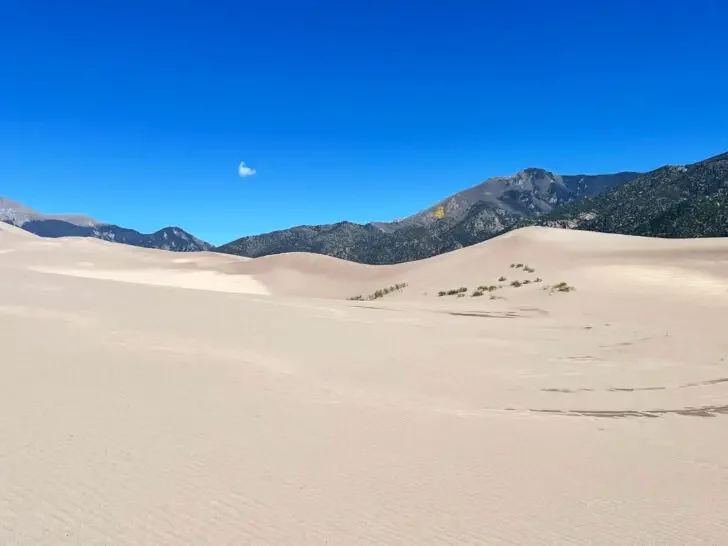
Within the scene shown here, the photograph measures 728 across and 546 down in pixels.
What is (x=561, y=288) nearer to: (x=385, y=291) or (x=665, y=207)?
(x=385, y=291)

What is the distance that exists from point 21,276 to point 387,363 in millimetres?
15207

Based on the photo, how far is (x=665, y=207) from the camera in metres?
112

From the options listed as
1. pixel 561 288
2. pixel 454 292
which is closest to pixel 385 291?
pixel 454 292

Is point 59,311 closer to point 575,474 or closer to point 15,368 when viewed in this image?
point 15,368

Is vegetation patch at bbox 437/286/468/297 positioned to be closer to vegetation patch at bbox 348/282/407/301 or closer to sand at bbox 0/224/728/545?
vegetation patch at bbox 348/282/407/301

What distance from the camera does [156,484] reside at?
344cm

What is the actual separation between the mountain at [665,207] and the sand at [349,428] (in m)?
91.4

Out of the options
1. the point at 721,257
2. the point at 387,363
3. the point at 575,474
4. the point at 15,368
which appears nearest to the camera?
the point at 575,474

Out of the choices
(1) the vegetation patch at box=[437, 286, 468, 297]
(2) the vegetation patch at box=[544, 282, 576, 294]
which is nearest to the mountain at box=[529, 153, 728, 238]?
(1) the vegetation patch at box=[437, 286, 468, 297]

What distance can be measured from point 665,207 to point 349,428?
12886 cm

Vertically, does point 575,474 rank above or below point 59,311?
below

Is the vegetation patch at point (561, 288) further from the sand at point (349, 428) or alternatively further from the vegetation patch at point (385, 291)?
the vegetation patch at point (385, 291)

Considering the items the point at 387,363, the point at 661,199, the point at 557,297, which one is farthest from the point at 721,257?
the point at 661,199

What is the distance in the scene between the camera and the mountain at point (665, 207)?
91.9 metres
